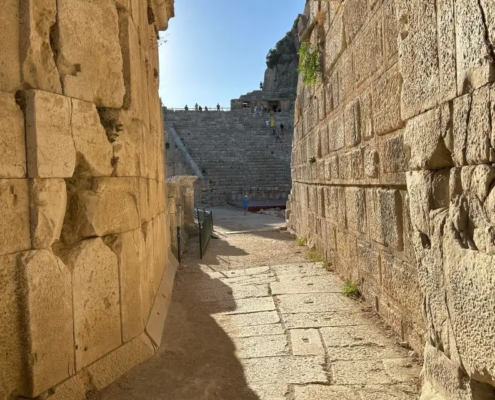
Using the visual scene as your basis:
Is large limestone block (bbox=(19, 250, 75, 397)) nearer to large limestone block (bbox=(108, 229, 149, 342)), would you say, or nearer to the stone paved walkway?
the stone paved walkway

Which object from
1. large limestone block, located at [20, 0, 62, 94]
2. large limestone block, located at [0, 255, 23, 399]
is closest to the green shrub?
large limestone block, located at [20, 0, 62, 94]

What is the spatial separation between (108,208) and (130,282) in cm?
63

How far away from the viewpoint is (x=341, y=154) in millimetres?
5680

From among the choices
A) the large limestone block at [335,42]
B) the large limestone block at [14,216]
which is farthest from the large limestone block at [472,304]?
the large limestone block at [335,42]

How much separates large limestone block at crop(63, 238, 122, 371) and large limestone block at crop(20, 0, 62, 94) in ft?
3.60

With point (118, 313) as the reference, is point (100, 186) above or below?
above

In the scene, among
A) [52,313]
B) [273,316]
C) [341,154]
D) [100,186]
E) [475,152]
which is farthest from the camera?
[341,154]

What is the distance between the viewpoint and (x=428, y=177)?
2541 mm

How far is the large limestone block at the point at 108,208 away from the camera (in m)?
3.05

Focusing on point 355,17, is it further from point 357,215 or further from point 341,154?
point 357,215

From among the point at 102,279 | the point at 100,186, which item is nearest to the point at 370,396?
the point at 102,279

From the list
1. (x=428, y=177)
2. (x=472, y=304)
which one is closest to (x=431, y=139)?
(x=428, y=177)

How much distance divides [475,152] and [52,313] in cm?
253

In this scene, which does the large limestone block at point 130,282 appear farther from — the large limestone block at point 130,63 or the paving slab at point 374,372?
the paving slab at point 374,372
